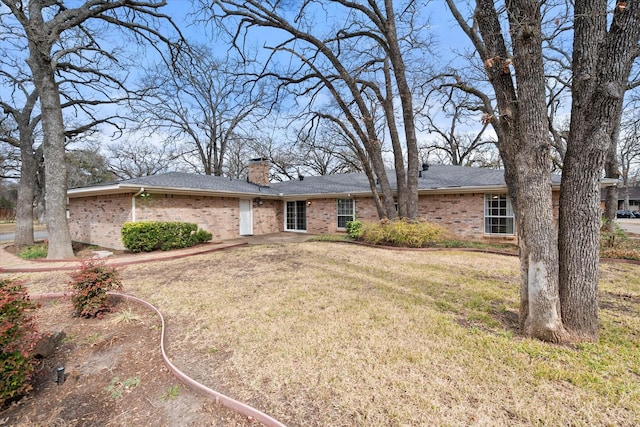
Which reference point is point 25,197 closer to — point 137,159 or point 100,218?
point 100,218

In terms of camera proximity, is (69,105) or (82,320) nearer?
(82,320)

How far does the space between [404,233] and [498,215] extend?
437 cm

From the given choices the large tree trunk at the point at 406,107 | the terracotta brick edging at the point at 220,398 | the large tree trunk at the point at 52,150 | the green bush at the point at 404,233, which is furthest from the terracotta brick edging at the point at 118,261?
the large tree trunk at the point at 406,107

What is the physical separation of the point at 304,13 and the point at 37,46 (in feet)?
26.9

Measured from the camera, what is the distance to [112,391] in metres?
2.38

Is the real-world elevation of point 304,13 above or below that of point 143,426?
above

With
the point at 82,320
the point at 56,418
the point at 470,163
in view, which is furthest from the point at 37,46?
the point at 470,163

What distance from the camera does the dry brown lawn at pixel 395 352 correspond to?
1999mm

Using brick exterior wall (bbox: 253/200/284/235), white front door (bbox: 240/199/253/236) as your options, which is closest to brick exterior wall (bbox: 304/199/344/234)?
brick exterior wall (bbox: 253/200/284/235)

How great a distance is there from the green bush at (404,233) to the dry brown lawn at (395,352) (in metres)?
3.53

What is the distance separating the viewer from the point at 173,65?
9867 millimetres

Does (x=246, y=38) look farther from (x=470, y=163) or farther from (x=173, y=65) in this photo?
(x=470, y=163)

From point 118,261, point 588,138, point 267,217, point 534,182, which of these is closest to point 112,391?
point 534,182

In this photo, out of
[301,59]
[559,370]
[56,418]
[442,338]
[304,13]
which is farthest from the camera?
[301,59]
